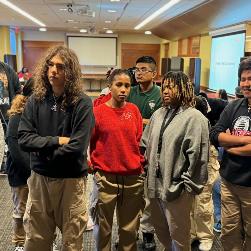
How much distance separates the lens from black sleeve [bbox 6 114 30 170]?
2.03 m

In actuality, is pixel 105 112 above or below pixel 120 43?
below

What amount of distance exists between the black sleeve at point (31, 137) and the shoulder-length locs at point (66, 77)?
0.08m

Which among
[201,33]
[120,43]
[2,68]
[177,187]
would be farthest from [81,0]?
[120,43]

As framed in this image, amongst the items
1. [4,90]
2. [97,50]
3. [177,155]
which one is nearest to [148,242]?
[177,155]

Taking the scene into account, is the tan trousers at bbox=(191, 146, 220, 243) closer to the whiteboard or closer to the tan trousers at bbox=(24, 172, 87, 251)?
the tan trousers at bbox=(24, 172, 87, 251)

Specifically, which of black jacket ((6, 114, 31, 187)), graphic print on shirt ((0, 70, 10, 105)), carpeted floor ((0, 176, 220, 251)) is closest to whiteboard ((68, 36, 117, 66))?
graphic print on shirt ((0, 70, 10, 105))

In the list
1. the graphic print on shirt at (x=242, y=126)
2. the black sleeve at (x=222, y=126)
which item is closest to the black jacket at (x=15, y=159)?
the black sleeve at (x=222, y=126)

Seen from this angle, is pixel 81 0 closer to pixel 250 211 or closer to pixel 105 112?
pixel 105 112

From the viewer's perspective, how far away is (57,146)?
163cm

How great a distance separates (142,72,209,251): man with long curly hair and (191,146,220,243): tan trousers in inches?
20.5

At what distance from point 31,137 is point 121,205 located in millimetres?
774

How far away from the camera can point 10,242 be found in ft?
8.52

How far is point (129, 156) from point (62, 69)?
26.7 inches

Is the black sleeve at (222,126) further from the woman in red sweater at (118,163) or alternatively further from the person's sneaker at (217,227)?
the person's sneaker at (217,227)
